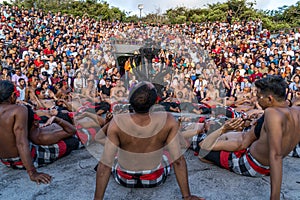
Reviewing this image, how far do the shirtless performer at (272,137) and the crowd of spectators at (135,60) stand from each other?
10.4 feet

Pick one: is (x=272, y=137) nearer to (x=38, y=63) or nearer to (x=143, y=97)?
(x=143, y=97)

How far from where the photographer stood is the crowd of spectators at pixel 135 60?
8.28m

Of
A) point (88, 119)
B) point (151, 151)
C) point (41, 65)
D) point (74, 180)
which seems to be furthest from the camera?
point (41, 65)

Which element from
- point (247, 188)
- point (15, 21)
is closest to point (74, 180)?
point (247, 188)

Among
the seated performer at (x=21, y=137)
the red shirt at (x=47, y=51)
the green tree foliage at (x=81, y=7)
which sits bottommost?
the seated performer at (x=21, y=137)

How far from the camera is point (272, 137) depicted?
2.21 metres

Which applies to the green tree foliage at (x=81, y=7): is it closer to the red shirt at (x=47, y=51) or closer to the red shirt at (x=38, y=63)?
the red shirt at (x=47, y=51)

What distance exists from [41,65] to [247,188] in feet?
30.9

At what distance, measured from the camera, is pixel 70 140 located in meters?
3.54

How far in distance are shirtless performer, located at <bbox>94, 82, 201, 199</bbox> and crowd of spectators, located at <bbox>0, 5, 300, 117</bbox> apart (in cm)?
399

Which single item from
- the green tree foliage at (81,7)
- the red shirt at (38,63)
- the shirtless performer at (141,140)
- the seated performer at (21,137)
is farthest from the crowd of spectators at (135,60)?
the green tree foliage at (81,7)

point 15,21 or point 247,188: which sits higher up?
point 15,21

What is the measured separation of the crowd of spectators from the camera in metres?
8.28

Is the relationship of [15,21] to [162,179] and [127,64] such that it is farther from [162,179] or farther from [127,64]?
[162,179]
